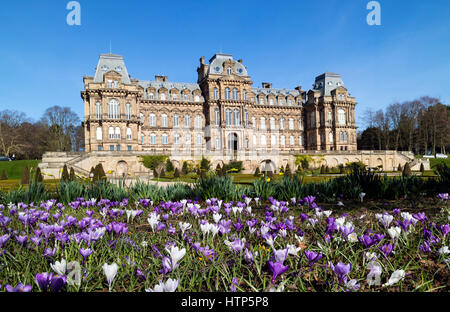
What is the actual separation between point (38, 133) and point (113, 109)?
83.4ft

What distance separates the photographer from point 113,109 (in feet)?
120

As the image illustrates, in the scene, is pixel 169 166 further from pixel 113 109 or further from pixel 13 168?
pixel 13 168

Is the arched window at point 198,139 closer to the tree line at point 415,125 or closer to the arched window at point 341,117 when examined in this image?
the arched window at point 341,117

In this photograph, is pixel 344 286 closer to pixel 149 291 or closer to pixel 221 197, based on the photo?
pixel 149 291

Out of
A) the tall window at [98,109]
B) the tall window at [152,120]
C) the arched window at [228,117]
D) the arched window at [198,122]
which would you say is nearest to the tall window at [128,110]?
the tall window at [98,109]

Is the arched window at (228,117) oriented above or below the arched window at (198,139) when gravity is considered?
above

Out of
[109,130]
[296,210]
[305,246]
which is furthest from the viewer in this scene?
[109,130]

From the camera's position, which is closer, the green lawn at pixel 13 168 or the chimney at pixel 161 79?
the green lawn at pixel 13 168

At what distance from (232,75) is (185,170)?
19.2 metres

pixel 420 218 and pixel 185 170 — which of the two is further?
pixel 185 170

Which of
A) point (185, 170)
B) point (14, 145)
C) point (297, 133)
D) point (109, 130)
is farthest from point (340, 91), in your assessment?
point (14, 145)

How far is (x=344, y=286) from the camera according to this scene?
1.59 m

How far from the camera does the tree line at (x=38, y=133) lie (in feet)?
154

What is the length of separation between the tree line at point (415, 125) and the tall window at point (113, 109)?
153 feet
